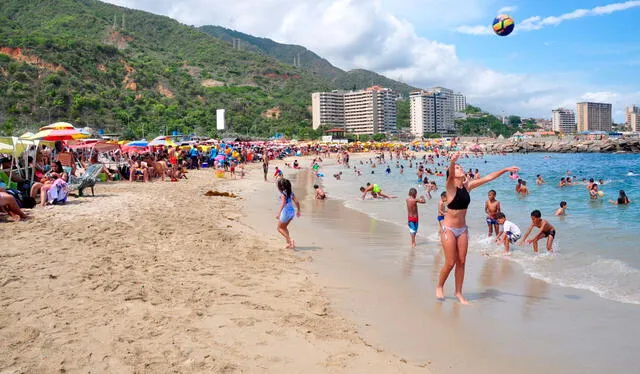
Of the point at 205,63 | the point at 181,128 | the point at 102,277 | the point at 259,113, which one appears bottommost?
the point at 102,277

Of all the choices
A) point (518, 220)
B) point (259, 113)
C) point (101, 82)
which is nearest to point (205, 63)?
point (259, 113)

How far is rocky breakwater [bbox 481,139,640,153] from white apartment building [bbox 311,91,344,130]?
48.8m

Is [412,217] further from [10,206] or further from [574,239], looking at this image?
[10,206]

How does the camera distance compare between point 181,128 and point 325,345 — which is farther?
point 181,128

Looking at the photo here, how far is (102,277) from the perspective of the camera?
471 cm

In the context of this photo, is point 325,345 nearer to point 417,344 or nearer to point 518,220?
point 417,344

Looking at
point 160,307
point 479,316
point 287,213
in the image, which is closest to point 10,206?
point 287,213

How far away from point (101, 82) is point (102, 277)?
2741 inches

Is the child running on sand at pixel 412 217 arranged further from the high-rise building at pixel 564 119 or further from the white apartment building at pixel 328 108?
the high-rise building at pixel 564 119

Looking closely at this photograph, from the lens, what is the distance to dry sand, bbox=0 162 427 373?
3.11 meters

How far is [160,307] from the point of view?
159 inches

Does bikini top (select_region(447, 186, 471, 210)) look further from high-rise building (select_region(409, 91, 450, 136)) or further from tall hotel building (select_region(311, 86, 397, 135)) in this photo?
high-rise building (select_region(409, 91, 450, 136))

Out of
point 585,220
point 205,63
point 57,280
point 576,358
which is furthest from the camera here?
point 205,63

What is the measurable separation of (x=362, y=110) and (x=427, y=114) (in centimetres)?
2386
